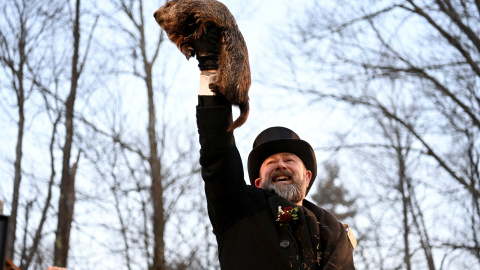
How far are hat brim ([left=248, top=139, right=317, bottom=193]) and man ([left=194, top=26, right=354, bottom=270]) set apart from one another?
0.04 meters

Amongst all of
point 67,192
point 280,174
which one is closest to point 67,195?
point 67,192

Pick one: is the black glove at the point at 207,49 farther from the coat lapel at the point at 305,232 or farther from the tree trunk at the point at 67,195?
the tree trunk at the point at 67,195

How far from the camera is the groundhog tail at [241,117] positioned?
2945 mm

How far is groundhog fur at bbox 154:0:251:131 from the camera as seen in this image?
9.56 ft

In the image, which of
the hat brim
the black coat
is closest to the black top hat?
the hat brim

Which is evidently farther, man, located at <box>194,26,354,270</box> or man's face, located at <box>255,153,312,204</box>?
man's face, located at <box>255,153,312,204</box>

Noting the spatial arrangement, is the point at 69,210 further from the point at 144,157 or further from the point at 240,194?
the point at 144,157

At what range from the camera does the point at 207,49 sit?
2977 mm

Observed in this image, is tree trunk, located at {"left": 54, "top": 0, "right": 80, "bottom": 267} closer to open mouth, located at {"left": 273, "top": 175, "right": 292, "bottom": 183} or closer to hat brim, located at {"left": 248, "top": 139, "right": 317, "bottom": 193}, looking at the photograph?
hat brim, located at {"left": 248, "top": 139, "right": 317, "bottom": 193}

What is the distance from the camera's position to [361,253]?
18.1 metres

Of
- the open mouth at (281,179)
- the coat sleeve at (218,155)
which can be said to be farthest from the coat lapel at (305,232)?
the coat sleeve at (218,155)

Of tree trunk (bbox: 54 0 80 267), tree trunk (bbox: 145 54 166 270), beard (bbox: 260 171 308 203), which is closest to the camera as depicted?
beard (bbox: 260 171 308 203)

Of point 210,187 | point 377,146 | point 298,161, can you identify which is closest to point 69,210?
point 298,161

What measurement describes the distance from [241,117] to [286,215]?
26.9 inches
